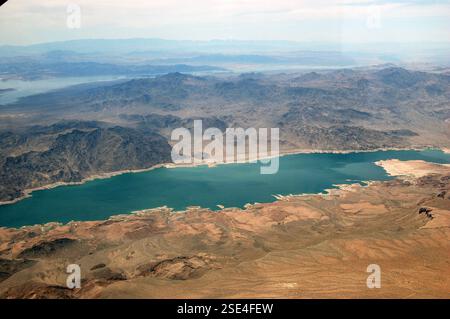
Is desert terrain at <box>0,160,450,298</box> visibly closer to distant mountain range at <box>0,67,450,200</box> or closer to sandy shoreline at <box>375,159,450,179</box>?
sandy shoreline at <box>375,159,450,179</box>

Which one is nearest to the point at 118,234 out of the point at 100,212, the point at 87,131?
the point at 100,212

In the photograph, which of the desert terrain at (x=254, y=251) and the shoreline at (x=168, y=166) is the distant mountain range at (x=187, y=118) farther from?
the desert terrain at (x=254, y=251)

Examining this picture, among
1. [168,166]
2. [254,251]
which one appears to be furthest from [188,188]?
[254,251]

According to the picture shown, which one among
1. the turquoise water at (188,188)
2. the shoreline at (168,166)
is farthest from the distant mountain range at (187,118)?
the turquoise water at (188,188)

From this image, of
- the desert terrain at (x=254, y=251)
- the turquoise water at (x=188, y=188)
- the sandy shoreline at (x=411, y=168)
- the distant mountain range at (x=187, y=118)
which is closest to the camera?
the desert terrain at (x=254, y=251)

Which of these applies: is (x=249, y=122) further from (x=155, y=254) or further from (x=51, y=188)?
(x=155, y=254)

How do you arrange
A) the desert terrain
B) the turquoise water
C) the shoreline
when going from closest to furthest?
the desert terrain, the turquoise water, the shoreline

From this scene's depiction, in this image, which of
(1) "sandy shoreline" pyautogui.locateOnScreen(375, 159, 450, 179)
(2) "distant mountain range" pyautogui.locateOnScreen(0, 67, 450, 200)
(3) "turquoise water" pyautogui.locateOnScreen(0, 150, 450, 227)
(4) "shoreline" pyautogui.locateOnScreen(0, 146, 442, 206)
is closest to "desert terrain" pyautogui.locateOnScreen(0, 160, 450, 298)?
(3) "turquoise water" pyautogui.locateOnScreen(0, 150, 450, 227)
